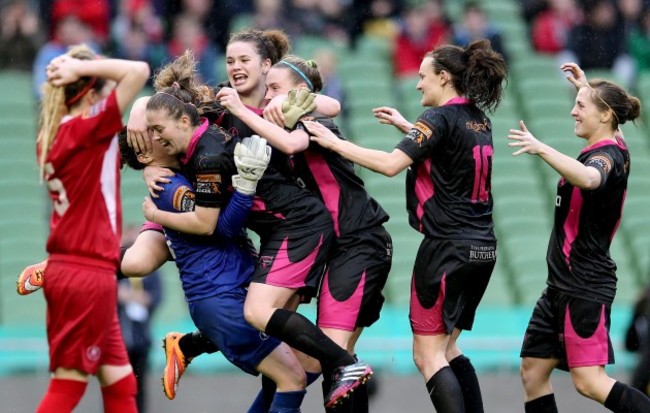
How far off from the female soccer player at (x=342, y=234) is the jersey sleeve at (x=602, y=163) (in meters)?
1.15

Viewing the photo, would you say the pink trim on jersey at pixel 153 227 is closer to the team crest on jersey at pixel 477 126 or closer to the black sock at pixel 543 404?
the team crest on jersey at pixel 477 126

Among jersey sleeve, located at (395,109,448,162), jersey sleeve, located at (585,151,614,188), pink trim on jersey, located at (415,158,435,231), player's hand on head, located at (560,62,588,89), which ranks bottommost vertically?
pink trim on jersey, located at (415,158,435,231)

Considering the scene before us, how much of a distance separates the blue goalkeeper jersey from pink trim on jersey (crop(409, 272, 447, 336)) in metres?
0.91

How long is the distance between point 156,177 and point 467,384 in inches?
79.8

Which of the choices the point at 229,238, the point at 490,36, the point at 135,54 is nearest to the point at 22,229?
the point at 135,54

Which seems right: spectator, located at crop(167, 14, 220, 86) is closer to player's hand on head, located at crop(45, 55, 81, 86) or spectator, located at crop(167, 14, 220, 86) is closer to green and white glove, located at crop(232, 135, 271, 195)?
green and white glove, located at crop(232, 135, 271, 195)

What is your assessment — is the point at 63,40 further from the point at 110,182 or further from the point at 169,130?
the point at 110,182

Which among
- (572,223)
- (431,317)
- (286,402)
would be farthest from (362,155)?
(286,402)

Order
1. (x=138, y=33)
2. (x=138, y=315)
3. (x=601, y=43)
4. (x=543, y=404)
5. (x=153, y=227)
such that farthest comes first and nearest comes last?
1. (x=601, y=43)
2. (x=138, y=33)
3. (x=138, y=315)
4. (x=153, y=227)
5. (x=543, y=404)

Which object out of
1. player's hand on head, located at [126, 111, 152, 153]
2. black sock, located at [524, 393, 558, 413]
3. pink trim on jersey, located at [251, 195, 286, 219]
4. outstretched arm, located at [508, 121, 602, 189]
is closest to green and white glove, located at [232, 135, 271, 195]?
pink trim on jersey, located at [251, 195, 286, 219]

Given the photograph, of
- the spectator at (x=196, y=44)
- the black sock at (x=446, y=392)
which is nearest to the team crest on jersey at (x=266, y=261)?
the black sock at (x=446, y=392)

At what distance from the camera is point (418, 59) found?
579 inches

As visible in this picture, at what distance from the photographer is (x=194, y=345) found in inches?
285

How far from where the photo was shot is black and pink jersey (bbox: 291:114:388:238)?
6.75 m
